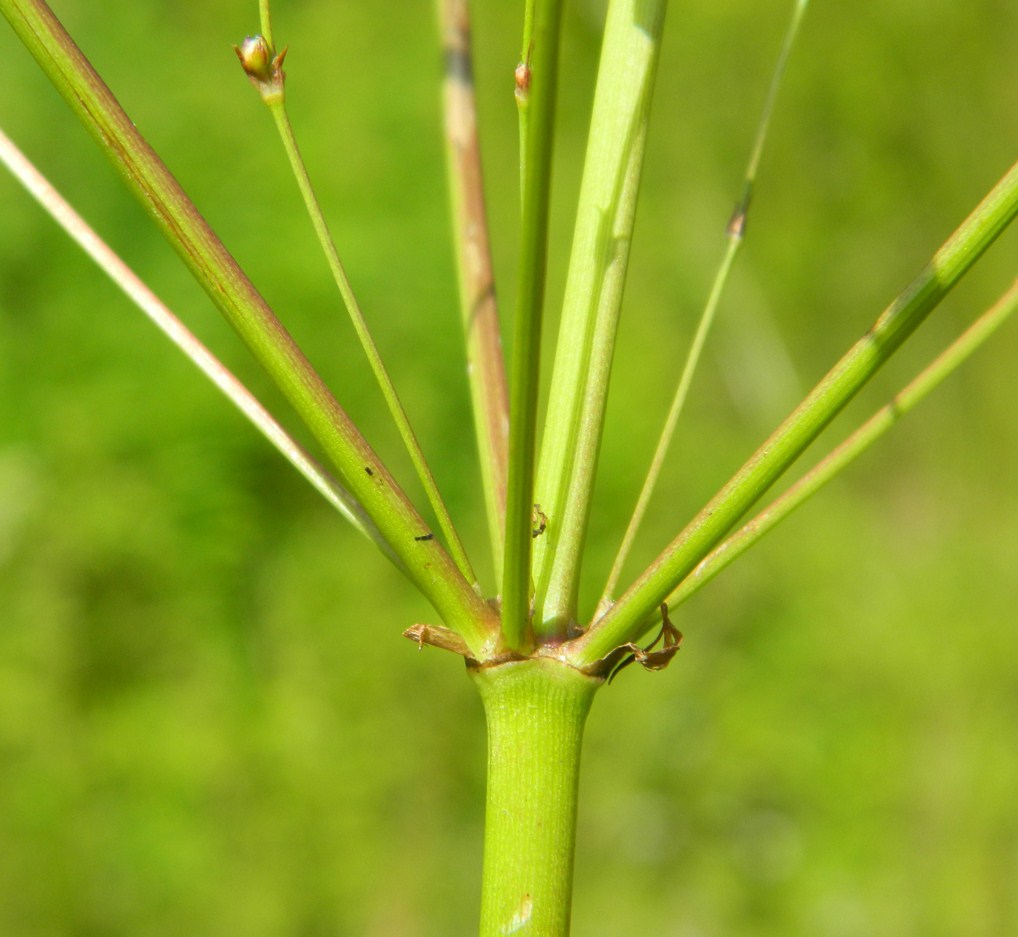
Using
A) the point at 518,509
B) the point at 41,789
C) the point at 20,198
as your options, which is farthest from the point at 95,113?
the point at 20,198

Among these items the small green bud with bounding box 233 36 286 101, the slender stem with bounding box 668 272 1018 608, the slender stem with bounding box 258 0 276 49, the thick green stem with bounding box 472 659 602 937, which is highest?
the slender stem with bounding box 258 0 276 49

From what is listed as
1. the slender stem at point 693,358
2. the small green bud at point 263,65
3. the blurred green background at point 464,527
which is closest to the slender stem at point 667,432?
the slender stem at point 693,358

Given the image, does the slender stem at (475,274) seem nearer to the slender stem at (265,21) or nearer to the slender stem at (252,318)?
the slender stem at (252,318)

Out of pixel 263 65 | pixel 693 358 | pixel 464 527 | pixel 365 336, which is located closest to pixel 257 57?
pixel 263 65

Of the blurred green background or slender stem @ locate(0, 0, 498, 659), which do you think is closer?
slender stem @ locate(0, 0, 498, 659)

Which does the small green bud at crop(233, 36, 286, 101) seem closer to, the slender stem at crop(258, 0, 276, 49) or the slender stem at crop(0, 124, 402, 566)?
the slender stem at crop(258, 0, 276, 49)

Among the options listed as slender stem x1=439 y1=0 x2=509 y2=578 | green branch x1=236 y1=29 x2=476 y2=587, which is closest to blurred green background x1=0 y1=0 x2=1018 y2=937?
slender stem x1=439 y1=0 x2=509 y2=578
